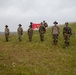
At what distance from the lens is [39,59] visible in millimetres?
20734

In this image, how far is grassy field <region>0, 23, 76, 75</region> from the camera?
17.1 meters

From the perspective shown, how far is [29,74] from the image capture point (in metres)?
16.1

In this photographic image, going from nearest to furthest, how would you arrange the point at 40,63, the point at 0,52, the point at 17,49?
the point at 40,63 → the point at 0,52 → the point at 17,49

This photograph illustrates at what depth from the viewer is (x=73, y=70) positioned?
1781 cm

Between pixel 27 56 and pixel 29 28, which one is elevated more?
pixel 29 28

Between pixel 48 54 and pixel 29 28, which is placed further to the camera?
pixel 29 28

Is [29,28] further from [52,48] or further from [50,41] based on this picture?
[52,48]

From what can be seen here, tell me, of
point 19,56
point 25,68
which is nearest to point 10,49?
point 19,56

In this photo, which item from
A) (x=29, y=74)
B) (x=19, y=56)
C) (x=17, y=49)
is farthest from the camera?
(x=17, y=49)

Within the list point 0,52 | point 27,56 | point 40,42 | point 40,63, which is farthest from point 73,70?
point 40,42

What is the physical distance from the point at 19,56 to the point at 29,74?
5.67m

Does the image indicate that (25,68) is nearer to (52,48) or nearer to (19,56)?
(19,56)

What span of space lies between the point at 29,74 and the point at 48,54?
702cm

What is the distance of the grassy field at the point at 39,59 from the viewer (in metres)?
17.1
